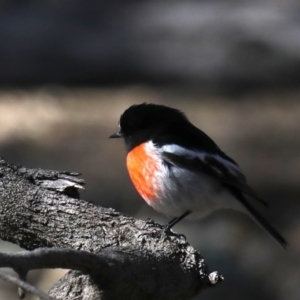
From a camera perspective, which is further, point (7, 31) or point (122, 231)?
point (7, 31)

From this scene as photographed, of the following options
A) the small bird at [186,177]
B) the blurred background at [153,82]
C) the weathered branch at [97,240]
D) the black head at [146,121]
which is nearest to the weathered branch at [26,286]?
the weathered branch at [97,240]

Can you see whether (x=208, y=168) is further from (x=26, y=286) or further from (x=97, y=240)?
(x=26, y=286)

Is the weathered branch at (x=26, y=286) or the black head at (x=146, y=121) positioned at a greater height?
the weathered branch at (x=26, y=286)

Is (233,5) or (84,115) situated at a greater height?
(233,5)

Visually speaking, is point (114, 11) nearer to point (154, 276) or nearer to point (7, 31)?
point (7, 31)

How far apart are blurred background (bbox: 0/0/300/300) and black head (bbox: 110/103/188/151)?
228 centimetres

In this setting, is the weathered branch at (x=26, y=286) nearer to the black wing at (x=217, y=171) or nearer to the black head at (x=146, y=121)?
the black wing at (x=217, y=171)

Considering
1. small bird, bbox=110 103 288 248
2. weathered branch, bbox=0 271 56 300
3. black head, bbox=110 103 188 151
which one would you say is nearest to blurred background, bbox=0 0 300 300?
black head, bbox=110 103 188 151

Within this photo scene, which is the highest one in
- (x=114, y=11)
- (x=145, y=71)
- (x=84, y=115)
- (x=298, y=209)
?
(x=114, y=11)

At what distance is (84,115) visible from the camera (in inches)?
275

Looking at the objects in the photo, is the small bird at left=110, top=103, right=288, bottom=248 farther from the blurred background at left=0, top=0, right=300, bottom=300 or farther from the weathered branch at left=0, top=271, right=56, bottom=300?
the blurred background at left=0, top=0, right=300, bottom=300

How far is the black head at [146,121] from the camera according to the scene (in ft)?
13.0

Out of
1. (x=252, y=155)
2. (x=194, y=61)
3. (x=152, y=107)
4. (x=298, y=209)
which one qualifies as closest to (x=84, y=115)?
(x=194, y=61)

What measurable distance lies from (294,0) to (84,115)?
2114mm
